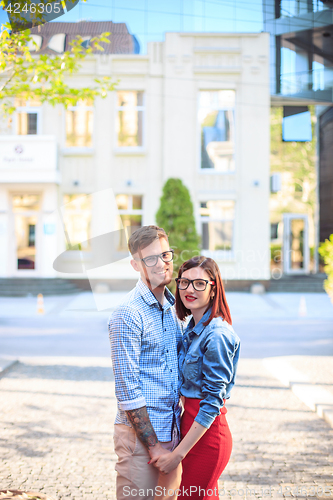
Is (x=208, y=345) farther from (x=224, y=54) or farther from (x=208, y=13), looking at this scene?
(x=224, y=54)

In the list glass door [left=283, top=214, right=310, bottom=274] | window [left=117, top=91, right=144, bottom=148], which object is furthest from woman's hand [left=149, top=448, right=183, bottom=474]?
glass door [left=283, top=214, right=310, bottom=274]

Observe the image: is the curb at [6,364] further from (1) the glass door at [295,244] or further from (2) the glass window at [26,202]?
(1) the glass door at [295,244]

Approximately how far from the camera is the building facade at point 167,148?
1797 cm

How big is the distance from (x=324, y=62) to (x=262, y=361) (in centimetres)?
1381

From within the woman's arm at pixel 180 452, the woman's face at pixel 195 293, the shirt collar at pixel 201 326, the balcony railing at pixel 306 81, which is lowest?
the woman's arm at pixel 180 452

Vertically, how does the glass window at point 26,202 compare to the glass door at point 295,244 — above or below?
above

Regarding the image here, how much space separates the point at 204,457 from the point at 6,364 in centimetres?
556

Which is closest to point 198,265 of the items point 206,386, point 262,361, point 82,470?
point 206,386

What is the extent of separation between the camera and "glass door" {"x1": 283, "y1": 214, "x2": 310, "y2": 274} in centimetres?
2191

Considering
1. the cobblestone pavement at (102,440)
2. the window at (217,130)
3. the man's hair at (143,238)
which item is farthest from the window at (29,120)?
the man's hair at (143,238)

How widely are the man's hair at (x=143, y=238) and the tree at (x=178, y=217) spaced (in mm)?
10337

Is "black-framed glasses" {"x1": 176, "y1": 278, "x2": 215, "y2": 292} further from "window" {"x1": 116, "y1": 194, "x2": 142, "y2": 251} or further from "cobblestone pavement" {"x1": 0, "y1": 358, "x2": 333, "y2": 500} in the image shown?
"window" {"x1": 116, "y1": 194, "x2": 142, "y2": 251}

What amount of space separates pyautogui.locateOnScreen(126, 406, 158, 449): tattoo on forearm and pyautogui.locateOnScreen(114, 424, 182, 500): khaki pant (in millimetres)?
55

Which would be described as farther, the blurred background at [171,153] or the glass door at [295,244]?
the glass door at [295,244]
